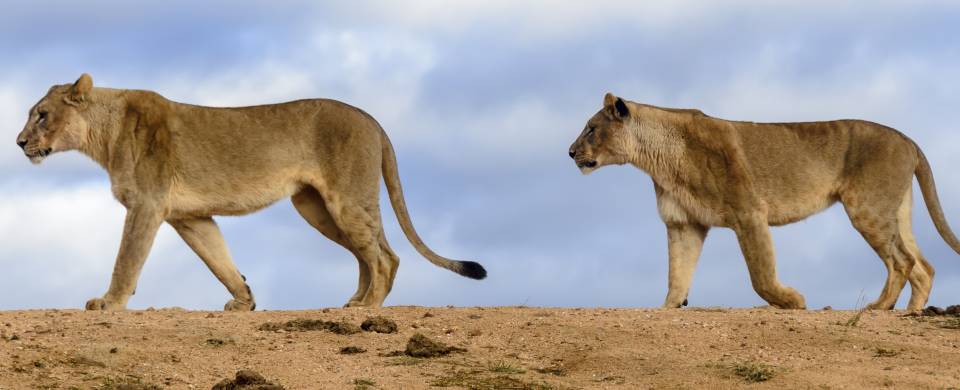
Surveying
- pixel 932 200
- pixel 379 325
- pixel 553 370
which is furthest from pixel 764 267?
pixel 379 325

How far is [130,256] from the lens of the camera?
42.0 ft

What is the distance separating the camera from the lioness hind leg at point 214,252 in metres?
13.7

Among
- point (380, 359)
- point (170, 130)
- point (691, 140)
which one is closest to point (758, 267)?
point (691, 140)

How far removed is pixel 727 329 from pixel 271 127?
195 inches

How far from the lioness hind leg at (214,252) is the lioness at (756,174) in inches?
145

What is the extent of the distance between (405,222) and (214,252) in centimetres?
194

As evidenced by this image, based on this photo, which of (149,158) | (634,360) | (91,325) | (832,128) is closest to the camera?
(634,360)

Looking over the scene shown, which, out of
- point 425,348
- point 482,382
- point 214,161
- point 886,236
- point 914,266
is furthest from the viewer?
point 914,266

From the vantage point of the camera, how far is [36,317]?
11.5 metres

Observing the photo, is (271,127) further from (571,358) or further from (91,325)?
(571,358)

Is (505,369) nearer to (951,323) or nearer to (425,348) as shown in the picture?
(425,348)

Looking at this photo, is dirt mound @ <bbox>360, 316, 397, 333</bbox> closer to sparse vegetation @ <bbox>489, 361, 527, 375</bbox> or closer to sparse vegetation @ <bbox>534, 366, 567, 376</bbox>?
sparse vegetation @ <bbox>489, 361, 527, 375</bbox>

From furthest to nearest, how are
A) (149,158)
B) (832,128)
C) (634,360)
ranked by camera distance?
(832,128), (149,158), (634,360)

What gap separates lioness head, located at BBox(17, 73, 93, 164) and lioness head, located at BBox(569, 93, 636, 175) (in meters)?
5.01
